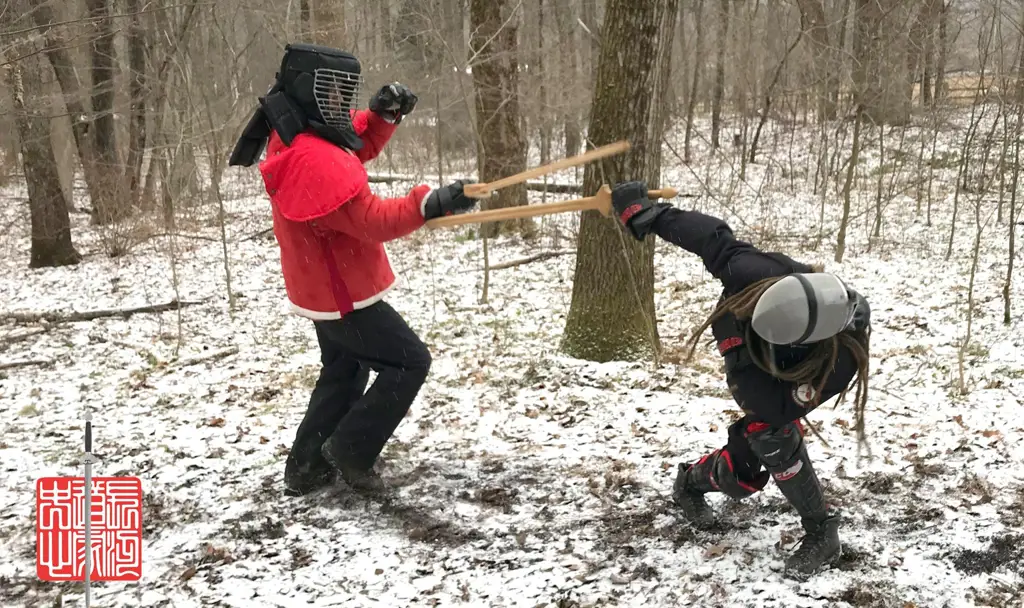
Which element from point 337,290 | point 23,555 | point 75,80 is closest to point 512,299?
point 337,290

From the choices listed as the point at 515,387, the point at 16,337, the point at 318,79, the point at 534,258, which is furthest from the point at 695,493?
the point at 16,337

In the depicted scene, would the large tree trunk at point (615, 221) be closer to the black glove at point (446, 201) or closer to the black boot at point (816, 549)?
the black glove at point (446, 201)

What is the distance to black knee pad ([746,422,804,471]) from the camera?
3215 mm

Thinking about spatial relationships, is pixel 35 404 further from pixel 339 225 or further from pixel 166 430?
pixel 339 225

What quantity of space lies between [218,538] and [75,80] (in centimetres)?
1233

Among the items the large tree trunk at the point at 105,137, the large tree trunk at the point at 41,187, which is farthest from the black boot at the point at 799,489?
the large tree trunk at the point at 105,137

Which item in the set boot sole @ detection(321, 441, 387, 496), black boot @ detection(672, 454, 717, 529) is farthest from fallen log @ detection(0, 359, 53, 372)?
black boot @ detection(672, 454, 717, 529)

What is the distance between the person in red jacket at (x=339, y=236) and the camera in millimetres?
3535

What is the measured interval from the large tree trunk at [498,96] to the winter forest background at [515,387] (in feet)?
0.18

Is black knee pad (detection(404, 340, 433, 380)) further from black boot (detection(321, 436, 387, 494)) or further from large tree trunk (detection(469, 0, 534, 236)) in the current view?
large tree trunk (detection(469, 0, 534, 236))

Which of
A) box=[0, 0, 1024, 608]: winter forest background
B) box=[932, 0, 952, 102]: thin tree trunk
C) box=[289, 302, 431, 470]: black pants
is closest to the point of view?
box=[0, 0, 1024, 608]: winter forest background

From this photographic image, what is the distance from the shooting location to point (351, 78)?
3.83 m

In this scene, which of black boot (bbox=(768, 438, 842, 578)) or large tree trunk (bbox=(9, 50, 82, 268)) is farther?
large tree trunk (bbox=(9, 50, 82, 268))

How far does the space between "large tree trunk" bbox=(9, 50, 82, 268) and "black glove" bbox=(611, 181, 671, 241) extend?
10634mm
